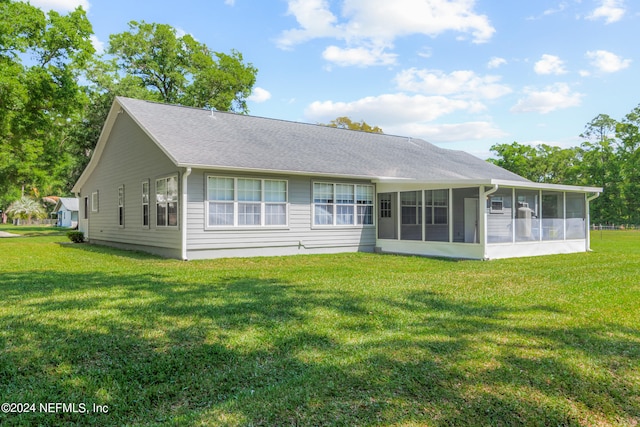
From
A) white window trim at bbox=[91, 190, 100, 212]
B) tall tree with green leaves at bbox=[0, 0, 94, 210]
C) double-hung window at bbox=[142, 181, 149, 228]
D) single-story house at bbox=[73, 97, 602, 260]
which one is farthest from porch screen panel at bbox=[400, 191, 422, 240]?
tall tree with green leaves at bbox=[0, 0, 94, 210]

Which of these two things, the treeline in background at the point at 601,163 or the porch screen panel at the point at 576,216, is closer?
the porch screen panel at the point at 576,216

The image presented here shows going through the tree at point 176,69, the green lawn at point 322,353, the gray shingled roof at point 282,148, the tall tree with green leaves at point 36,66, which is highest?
the tree at point 176,69

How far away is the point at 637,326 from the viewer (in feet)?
15.4

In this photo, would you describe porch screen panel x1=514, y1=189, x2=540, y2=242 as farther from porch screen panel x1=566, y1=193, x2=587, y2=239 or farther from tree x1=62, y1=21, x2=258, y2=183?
tree x1=62, y1=21, x2=258, y2=183

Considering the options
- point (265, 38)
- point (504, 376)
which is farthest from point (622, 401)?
point (265, 38)

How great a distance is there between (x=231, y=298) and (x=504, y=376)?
12.4 feet

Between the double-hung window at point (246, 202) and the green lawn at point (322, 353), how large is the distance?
502cm

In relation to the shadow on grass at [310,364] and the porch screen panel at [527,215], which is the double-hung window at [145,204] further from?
the porch screen panel at [527,215]

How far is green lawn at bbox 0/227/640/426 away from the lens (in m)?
2.76

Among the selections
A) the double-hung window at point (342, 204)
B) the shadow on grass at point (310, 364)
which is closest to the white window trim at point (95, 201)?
the double-hung window at point (342, 204)

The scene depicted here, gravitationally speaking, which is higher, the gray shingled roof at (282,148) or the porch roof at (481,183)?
the gray shingled roof at (282,148)

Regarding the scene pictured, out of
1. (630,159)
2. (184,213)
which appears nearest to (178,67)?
(184,213)

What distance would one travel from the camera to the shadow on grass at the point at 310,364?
2.74 metres

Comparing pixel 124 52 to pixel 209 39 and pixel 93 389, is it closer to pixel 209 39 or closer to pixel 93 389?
pixel 209 39
